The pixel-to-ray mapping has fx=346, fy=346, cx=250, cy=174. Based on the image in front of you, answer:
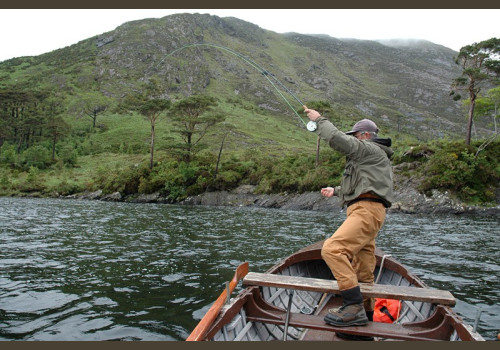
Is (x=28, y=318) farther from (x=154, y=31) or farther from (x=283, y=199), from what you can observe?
(x=154, y=31)

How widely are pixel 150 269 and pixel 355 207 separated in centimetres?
599

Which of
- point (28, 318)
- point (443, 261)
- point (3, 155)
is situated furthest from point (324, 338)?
point (3, 155)

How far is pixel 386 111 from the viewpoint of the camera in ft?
487

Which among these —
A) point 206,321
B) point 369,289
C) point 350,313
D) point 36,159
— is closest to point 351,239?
point 369,289

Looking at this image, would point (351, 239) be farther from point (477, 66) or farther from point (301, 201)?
point (477, 66)

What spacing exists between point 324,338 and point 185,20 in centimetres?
19409

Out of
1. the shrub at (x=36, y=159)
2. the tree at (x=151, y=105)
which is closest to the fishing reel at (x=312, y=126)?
the tree at (x=151, y=105)

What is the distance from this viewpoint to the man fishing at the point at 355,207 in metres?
3.87

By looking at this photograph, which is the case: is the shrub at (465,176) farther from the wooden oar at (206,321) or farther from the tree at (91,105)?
the tree at (91,105)

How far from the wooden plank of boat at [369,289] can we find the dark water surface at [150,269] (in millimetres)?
1522

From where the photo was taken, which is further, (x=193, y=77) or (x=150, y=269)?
(x=193, y=77)

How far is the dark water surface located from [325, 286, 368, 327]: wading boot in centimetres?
218

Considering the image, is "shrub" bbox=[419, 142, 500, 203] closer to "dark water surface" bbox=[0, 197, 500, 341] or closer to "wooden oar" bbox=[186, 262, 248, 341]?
"dark water surface" bbox=[0, 197, 500, 341]

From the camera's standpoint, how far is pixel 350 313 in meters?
3.83
